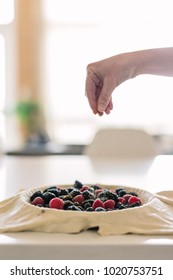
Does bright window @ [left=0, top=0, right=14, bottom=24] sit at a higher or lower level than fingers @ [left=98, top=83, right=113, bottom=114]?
higher

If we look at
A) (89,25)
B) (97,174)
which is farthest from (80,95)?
(97,174)

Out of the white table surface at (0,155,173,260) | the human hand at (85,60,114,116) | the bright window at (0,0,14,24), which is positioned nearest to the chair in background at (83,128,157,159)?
the white table surface at (0,155,173,260)

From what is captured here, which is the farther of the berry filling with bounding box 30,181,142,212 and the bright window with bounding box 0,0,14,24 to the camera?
the bright window with bounding box 0,0,14,24

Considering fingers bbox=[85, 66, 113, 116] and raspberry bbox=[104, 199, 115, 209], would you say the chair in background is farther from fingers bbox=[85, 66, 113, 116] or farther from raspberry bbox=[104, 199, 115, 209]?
raspberry bbox=[104, 199, 115, 209]

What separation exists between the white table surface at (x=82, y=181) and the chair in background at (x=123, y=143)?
136 mm

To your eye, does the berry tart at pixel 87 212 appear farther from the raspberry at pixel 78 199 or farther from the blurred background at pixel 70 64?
the blurred background at pixel 70 64

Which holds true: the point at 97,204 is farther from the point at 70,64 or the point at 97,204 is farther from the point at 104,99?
A: the point at 70,64

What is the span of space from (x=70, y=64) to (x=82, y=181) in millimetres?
3011

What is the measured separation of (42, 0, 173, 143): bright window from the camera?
14.7 feet

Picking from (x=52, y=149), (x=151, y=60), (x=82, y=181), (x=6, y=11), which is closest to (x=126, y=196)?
(x=151, y=60)

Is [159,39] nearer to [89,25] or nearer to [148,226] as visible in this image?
[89,25]

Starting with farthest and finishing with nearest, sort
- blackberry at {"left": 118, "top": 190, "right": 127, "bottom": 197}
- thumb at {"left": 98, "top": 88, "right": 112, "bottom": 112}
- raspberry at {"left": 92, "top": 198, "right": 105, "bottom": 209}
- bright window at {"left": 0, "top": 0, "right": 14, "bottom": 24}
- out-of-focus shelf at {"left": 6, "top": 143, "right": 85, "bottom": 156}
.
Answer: bright window at {"left": 0, "top": 0, "right": 14, "bottom": 24}, out-of-focus shelf at {"left": 6, "top": 143, "right": 85, "bottom": 156}, thumb at {"left": 98, "top": 88, "right": 112, "bottom": 112}, blackberry at {"left": 118, "top": 190, "right": 127, "bottom": 197}, raspberry at {"left": 92, "top": 198, "right": 105, "bottom": 209}

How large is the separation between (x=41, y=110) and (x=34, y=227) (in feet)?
12.1

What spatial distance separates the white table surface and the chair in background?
0.45ft
